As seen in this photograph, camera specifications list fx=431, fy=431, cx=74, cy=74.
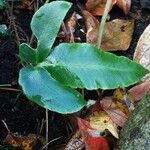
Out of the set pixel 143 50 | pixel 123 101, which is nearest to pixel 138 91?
pixel 123 101

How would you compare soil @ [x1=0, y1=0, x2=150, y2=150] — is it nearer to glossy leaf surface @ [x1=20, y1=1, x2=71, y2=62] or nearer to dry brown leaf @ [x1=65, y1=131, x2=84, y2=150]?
dry brown leaf @ [x1=65, y1=131, x2=84, y2=150]

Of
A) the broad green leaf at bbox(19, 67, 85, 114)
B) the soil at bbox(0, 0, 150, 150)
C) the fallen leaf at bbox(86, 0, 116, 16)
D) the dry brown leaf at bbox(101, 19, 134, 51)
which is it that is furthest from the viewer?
the fallen leaf at bbox(86, 0, 116, 16)

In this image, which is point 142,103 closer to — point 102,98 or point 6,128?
point 102,98

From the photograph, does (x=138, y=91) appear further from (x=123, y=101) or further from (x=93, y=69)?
(x=93, y=69)

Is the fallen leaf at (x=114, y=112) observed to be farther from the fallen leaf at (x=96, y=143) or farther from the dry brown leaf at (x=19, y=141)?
the dry brown leaf at (x=19, y=141)

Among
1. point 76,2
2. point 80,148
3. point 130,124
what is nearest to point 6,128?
point 80,148

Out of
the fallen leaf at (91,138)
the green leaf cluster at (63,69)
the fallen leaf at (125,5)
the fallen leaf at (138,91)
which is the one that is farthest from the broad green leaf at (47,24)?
the fallen leaf at (125,5)

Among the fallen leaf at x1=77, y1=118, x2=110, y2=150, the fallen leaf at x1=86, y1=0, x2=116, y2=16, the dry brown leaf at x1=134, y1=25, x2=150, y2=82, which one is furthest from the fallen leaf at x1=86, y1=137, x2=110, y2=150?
the fallen leaf at x1=86, y1=0, x2=116, y2=16
